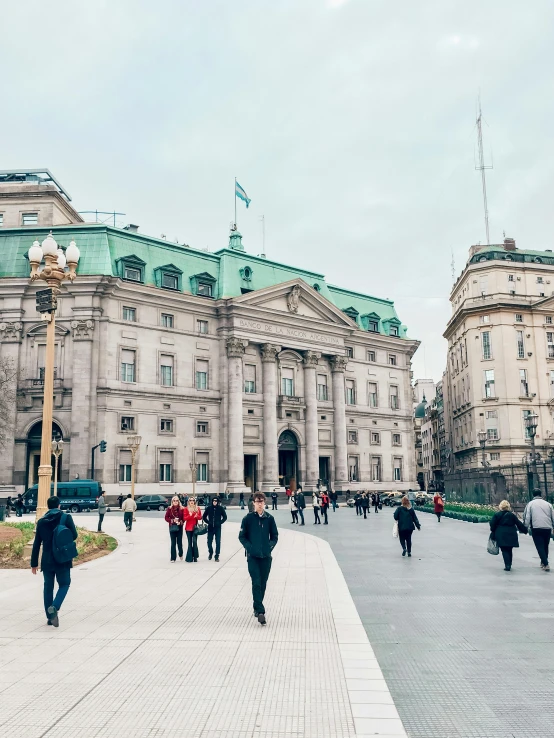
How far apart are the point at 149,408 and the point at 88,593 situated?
A: 45.0 meters

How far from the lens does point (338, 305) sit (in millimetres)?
77500

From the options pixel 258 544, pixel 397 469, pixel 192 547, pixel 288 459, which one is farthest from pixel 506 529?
pixel 397 469

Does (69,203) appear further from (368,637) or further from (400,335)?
(368,637)

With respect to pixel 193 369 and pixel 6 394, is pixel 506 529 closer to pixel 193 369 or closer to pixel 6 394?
pixel 6 394

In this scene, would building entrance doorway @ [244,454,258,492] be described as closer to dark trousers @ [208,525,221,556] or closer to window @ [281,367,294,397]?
window @ [281,367,294,397]

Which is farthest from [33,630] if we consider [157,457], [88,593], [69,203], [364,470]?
[364,470]

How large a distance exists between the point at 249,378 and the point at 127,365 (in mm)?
12767

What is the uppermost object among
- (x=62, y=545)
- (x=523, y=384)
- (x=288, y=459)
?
(x=523, y=384)

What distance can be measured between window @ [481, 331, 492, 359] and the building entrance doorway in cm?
3333

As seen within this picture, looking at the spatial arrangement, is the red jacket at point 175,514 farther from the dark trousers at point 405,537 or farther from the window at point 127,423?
the window at point 127,423

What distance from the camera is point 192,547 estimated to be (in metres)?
18.5

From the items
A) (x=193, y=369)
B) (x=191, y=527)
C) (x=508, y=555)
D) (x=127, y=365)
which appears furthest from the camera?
(x=193, y=369)

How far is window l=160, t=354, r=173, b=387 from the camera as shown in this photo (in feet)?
195

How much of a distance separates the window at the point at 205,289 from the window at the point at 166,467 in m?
15.4
